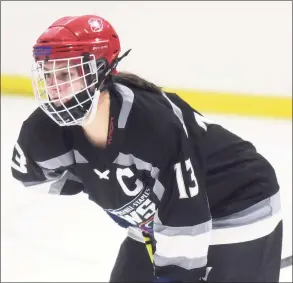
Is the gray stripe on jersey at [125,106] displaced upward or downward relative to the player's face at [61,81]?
downward

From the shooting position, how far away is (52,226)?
234 cm

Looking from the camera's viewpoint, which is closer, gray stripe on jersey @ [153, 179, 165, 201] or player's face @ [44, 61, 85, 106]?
player's face @ [44, 61, 85, 106]

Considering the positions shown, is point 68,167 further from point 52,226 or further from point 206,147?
point 52,226

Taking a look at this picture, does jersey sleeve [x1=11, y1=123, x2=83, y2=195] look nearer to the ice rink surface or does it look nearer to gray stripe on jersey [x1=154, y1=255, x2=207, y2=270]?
gray stripe on jersey [x1=154, y1=255, x2=207, y2=270]

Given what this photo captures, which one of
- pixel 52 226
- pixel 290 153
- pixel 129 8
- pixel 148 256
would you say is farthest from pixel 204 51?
pixel 148 256

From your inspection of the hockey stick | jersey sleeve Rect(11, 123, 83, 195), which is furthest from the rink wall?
jersey sleeve Rect(11, 123, 83, 195)

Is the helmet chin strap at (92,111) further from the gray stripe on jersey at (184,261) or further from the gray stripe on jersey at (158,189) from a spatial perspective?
the gray stripe on jersey at (184,261)

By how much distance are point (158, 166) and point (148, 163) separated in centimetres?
2

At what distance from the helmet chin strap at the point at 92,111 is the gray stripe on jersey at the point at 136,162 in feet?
0.31

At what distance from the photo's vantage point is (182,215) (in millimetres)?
1142

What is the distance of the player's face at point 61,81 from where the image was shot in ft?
3.39

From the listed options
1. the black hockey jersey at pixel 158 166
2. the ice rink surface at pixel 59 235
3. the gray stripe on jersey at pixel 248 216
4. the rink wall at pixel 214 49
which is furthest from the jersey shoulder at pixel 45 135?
the rink wall at pixel 214 49

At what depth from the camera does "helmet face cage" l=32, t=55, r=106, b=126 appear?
3.40 ft

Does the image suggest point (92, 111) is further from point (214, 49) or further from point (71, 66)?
point (214, 49)
